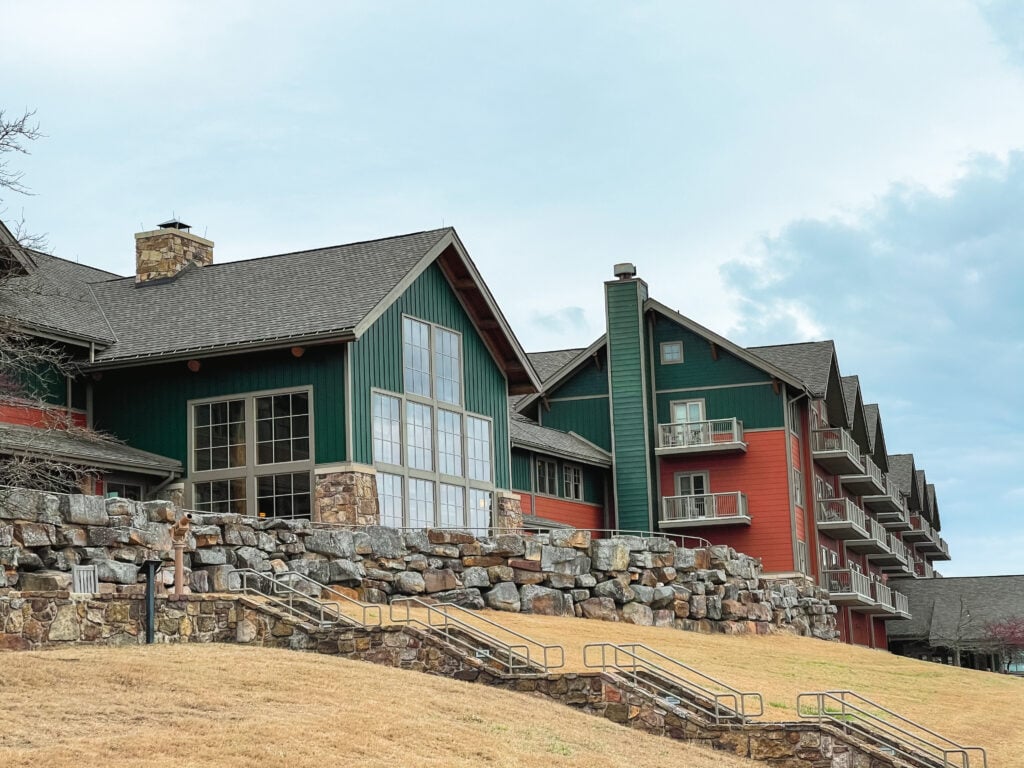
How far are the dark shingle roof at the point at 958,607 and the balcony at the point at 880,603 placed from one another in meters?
4.44

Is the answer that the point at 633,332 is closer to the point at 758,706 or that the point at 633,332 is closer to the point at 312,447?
the point at 312,447

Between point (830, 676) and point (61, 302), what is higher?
point (61, 302)

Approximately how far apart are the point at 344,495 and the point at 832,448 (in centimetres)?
2566

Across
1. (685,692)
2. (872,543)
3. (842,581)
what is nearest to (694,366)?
(842,581)

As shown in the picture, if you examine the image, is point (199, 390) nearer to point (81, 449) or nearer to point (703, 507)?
point (81, 449)

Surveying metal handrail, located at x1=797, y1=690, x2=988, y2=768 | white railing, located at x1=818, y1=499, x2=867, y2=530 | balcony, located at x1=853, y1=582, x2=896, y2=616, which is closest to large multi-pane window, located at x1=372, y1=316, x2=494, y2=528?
metal handrail, located at x1=797, y1=690, x2=988, y2=768

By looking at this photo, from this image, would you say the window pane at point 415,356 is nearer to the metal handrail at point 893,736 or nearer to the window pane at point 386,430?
the window pane at point 386,430

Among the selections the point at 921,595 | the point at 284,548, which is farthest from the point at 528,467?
the point at 921,595

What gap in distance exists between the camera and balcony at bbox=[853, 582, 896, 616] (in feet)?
186

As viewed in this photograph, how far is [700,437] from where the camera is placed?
2021 inches

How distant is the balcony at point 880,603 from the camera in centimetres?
5675

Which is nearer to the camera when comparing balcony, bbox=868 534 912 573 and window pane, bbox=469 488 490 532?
window pane, bbox=469 488 490 532

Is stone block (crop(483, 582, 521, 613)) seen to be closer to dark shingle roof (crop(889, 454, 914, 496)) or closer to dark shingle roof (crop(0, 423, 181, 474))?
dark shingle roof (crop(0, 423, 181, 474))

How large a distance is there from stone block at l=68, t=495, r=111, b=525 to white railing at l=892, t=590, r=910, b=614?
4242cm
